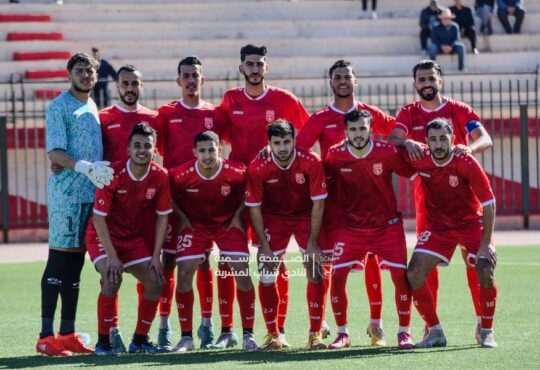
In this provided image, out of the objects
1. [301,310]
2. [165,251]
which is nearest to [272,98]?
[165,251]

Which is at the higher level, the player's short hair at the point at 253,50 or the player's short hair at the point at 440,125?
the player's short hair at the point at 253,50

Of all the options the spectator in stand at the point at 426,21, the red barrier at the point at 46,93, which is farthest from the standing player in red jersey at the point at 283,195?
the spectator in stand at the point at 426,21

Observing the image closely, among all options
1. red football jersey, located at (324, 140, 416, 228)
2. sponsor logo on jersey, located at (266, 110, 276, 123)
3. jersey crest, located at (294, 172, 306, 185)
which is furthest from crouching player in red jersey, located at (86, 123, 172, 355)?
red football jersey, located at (324, 140, 416, 228)

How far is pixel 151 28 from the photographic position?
25.4 meters

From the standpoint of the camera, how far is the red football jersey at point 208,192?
9742mm

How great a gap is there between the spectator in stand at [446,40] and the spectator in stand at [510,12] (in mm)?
1966

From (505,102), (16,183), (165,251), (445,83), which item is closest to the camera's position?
(165,251)

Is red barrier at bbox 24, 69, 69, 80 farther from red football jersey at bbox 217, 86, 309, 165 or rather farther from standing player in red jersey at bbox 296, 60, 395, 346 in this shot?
standing player in red jersey at bbox 296, 60, 395, 346

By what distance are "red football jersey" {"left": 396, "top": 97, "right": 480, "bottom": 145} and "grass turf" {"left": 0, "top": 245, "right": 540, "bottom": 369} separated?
1.66 m

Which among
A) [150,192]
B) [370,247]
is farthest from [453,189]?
[150,192]

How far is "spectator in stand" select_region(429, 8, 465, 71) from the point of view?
2362 cm

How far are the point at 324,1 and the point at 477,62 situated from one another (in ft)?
13.3

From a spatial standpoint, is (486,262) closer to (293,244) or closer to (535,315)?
(535,315)

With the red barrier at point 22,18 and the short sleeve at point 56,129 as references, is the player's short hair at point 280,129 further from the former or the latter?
the red barrier at point 22,18
